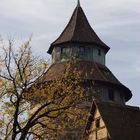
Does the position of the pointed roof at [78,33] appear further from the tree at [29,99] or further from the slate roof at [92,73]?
the tree at [29,99]

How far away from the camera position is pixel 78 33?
48.5 m

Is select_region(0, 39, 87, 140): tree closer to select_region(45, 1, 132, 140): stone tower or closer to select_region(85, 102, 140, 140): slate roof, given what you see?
select_region(85, 102, 140, 140): slate roof

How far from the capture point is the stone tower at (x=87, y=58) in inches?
1729

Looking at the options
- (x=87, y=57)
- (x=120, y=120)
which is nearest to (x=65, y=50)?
(x=87, y=57)

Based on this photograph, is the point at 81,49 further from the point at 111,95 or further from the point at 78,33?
the point at 111,95

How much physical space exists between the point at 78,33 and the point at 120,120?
19.0 metres

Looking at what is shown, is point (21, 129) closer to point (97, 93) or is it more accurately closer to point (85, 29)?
point (97, 93)

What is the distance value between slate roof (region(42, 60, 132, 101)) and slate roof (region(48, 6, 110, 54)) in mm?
2037

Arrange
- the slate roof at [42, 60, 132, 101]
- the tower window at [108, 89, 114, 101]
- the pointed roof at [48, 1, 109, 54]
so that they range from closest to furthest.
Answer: the slate roof at [42, 60, 132, 101] < the tower window at [108, 89, 114, 101] < the pointed roof at [48, 1, 109, 54]

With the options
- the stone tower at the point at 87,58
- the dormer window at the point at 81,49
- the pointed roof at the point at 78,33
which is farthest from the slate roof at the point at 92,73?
the pointed roof at the point at 78,33

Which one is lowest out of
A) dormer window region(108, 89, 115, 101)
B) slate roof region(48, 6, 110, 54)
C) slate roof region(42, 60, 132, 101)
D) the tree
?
the tree

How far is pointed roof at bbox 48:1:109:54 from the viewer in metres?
47.6

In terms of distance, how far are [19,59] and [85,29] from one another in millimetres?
26363

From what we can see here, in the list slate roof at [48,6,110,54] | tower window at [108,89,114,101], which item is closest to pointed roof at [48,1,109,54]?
slate roof at [48,6,110,54]
